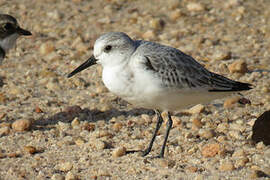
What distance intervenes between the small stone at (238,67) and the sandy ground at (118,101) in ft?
0.05

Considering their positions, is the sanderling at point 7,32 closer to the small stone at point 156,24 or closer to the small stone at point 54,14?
the small stone at point 54,14

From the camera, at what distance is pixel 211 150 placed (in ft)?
18.7

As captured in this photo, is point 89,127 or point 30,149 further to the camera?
point 89,127

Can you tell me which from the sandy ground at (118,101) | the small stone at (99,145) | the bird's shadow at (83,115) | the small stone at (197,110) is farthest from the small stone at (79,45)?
the small stone at (99,145)

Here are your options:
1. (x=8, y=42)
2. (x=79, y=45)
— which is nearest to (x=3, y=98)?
(x=8, y=42)

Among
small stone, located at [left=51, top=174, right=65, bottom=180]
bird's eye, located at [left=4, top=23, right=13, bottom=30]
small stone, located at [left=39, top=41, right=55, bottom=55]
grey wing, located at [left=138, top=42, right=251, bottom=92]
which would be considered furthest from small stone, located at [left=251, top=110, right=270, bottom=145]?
small stone, located at [left=39, top=41, right=55, bottom=55]

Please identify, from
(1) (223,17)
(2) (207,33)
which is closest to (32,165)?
(2) (207,33)

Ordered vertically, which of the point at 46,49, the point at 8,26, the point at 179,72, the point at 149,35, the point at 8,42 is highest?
the point at 8,26

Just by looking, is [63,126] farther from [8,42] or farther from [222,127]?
[222,127]

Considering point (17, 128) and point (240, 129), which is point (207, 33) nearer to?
point (240, 129)

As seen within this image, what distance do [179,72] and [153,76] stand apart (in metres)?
0.37

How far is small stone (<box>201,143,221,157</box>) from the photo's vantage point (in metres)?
5.67

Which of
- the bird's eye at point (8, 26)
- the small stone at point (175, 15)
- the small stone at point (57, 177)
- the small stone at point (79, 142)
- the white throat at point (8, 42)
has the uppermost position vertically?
the bird's eye at point (8, 26)

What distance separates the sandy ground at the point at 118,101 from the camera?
555 centimetres
